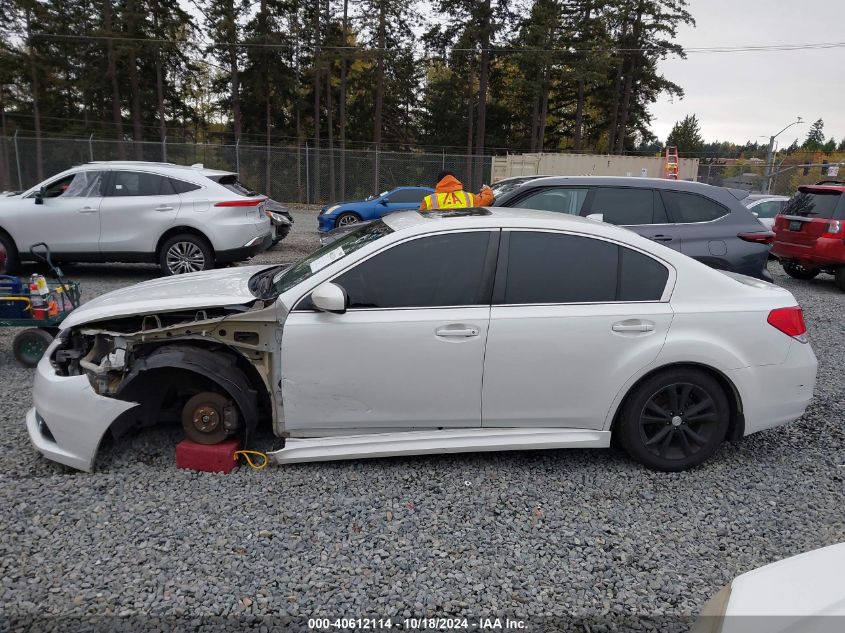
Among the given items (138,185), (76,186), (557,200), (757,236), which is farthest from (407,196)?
(757,236)

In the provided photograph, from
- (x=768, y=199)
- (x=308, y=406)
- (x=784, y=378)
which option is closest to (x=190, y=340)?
(x=308, y=406)

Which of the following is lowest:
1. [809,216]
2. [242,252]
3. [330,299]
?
[242,252]

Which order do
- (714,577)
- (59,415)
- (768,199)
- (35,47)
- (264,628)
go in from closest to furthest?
(264,628), (714,577), (59,415), (768,199), (35,47)

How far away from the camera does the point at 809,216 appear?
10.4 metres

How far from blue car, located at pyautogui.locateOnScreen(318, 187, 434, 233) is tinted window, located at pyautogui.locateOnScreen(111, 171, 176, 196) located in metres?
6.77

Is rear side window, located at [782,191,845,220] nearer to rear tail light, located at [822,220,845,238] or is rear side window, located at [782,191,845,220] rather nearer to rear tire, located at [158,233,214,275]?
rear tail light, located at [822,220,845,238]

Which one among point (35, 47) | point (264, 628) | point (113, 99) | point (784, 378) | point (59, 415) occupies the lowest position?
point (264, 628)

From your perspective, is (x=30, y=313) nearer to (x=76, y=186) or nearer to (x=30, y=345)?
(x=30, y=345)

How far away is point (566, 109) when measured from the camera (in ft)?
128

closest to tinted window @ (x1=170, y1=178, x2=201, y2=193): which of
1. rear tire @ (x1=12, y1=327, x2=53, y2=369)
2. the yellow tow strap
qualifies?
rear tire @ (x1=12, y1=327, x2=53, y2=369)

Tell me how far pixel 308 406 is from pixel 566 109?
39.5m

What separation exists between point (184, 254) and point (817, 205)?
10546 mm

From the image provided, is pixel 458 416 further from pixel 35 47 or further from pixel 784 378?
pixel 35 47

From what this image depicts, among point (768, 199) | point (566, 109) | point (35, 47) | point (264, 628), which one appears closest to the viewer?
point (264, 628)
